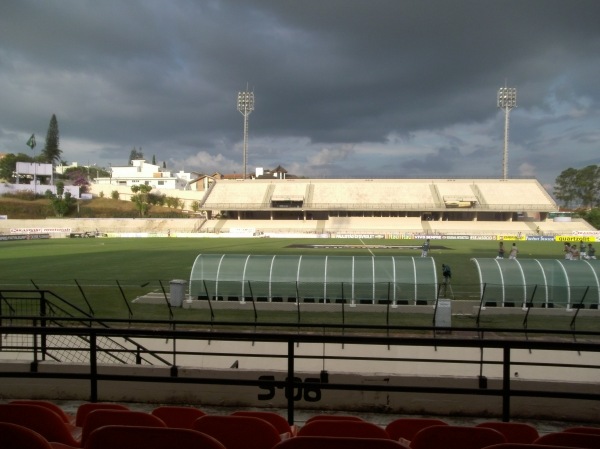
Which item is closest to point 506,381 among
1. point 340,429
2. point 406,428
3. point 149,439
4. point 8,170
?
point 406,428

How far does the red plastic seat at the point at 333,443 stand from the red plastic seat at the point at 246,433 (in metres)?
0.62

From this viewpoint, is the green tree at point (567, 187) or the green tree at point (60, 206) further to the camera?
the green tree at point (567, 187)

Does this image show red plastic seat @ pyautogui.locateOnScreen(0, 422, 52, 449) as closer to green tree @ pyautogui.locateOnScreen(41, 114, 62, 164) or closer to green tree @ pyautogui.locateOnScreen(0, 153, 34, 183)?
green tree @ pyautogui.locateOnScreen(0, 153, 34, 183)

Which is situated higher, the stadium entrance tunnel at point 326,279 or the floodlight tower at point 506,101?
the floodlight tower at point 506,101

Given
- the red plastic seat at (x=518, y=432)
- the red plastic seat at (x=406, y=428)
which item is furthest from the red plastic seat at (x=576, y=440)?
the red plastic seat at (x=406, y=428)

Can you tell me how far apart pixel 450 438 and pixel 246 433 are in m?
1.17

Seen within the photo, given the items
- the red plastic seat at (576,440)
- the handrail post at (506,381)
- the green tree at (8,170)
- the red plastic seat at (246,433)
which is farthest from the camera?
the green tree at (8,170)

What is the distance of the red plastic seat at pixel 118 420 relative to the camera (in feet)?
9.44

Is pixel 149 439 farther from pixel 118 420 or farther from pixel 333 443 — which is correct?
pixel 333 443

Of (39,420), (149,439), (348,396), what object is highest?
(149,439)

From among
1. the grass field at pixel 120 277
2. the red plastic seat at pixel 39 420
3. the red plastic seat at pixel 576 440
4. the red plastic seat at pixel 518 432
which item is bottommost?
the grass field at pixel 120 277

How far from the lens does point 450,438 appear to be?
8.91 ft

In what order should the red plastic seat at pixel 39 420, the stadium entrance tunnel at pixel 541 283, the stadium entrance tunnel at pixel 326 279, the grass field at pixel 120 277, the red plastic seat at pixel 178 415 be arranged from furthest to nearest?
the stadium entrance tunnel at pixel 326 279, the grass field at pixel 120 277, the stadium entrance tunnel at pixel 541 283, the red plastic seat at pixel 178 415, the red plastic seat at pixel 39 420

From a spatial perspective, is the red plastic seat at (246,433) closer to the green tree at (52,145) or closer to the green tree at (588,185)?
the green tree at (588,185)
